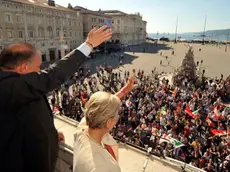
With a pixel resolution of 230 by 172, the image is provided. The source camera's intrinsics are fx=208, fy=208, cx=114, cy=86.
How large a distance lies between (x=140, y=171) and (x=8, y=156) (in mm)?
4681

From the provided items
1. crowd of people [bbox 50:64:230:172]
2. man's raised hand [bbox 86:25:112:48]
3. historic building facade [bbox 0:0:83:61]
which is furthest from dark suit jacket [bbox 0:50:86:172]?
historic building facade [bbox 0:0:83:61]

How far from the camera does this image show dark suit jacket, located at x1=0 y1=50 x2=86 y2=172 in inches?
65.1

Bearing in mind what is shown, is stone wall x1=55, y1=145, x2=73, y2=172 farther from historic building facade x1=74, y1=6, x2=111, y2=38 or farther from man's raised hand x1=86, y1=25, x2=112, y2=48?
historic building facade x1=74, y1=6, x2=111, y2=38

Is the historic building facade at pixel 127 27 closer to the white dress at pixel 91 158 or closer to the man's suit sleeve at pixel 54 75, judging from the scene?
the man's suit sleeve at pixel 54 75

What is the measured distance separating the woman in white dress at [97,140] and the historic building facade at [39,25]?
34008 millimetres

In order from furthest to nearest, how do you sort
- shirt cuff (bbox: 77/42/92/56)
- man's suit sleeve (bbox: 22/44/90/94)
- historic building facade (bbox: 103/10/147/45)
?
historic building facade (bbox: 103/10/147/45), shirt cuff (bbox: 77/42/92/56), man's suit sleeve (bbox: 22/44/90/94)

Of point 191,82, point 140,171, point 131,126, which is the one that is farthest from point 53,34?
point 140,171

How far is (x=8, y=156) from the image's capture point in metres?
1.75

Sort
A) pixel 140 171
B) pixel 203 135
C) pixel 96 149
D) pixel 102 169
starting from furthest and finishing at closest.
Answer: pixel 203 135 → pixel 140 171 → pixel 96 149 → pixel 102 169

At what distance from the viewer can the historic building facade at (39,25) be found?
32.8 metres

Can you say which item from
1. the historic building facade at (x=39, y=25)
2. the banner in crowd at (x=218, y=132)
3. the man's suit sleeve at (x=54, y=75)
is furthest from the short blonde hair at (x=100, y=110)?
the historic building facade at (x=39, y=25)

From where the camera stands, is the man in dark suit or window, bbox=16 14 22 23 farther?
window, bbox=16 14 22 23

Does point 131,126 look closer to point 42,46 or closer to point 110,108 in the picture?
point 110,108

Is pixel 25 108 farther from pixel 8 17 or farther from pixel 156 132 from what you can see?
pixel 8 17
